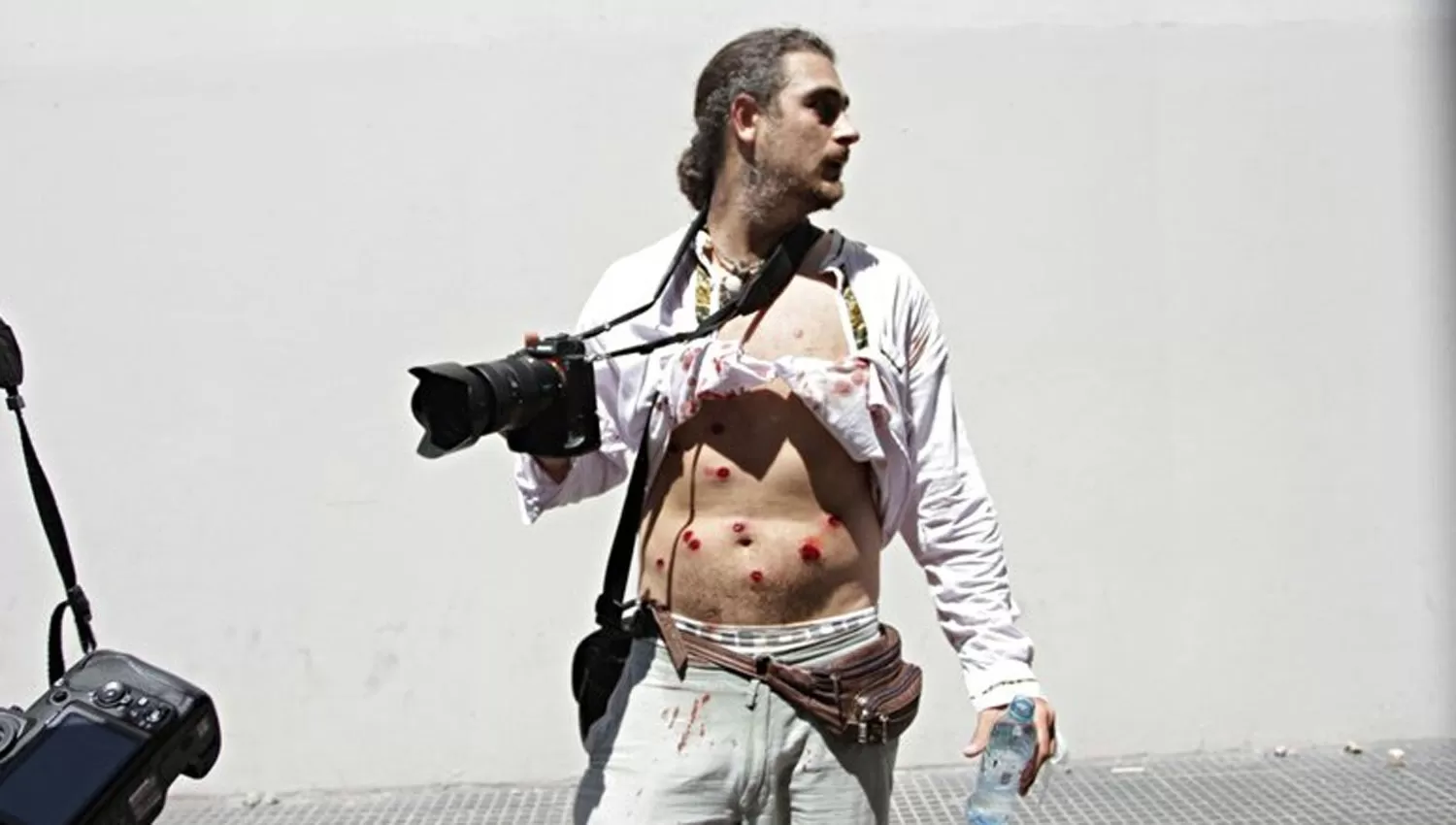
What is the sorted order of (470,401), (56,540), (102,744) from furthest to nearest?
(470,401), (56,540), (102,744)

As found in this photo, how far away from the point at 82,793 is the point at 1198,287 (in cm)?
391

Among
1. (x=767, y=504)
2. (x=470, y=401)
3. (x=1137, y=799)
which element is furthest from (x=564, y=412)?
(x=1137, y=799)

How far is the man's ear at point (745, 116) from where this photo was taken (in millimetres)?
2480

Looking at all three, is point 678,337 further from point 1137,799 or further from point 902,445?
point 1137,799

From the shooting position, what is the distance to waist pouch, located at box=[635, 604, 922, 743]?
2332mm

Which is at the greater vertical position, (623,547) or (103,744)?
(103,744)

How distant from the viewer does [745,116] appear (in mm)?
2494

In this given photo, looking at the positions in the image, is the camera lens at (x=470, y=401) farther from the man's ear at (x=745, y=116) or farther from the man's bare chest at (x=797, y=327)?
the man's ear at (x=745, y=116)

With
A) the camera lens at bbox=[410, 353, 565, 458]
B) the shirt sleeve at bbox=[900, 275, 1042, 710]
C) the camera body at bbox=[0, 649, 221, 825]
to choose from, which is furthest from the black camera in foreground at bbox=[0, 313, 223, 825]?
the shirt sleeve at bbox=[900, 275, 1042, 710]

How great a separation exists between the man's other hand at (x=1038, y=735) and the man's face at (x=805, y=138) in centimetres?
84

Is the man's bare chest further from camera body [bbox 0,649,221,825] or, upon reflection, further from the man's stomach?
camera body [bbox 0,649,221,825]

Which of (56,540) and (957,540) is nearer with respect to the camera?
(56,540)

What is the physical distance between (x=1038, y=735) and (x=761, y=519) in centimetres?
53

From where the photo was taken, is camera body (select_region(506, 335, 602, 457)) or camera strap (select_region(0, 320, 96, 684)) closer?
camera strap (select_region(0, 320, 96, 684))
